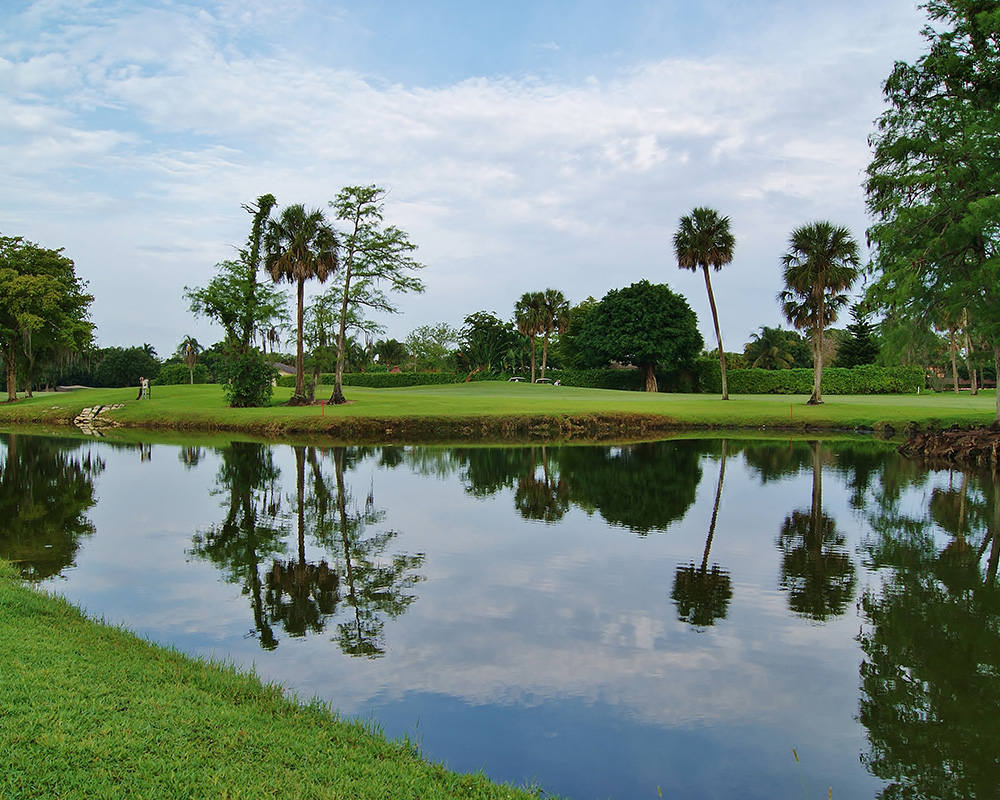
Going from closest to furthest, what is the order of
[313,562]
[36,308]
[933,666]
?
1. [933,666]
2. [313,562]
3. [36,308]

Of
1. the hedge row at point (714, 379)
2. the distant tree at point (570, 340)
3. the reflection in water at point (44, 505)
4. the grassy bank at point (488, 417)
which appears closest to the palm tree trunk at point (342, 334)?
the grassy bank at point (488, 417)

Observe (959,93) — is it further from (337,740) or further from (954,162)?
(337,740)

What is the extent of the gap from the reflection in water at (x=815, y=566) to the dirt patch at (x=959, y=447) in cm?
1350

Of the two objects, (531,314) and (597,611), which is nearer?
(597,611)

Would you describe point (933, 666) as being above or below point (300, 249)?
below

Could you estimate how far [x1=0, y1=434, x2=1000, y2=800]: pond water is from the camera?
6.68m

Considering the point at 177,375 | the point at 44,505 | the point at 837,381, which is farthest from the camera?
the point at 177,375

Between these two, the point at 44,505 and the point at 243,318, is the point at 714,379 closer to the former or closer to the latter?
the point at 243,318

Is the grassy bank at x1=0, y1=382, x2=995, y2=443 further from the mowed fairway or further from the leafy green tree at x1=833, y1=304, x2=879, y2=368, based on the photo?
the leafy green tree at x1=833, y1=304, x2=879, y2=368

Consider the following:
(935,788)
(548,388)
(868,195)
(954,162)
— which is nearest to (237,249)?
(548,388)

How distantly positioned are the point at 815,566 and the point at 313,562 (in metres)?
8.31

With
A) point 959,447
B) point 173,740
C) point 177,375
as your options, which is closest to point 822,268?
point 959,447

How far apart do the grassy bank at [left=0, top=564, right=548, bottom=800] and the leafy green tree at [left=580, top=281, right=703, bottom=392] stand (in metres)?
72.9

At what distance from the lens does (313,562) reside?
12.9m
